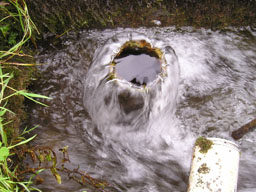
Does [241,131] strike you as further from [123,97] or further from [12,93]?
[12,93]

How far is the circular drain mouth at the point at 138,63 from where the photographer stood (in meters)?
2.47

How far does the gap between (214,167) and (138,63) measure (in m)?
1.16

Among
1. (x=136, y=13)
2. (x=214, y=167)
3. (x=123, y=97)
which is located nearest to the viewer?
(x=214, y=167)

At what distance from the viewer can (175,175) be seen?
8.29 ft

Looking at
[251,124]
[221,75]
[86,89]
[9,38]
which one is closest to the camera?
[251,124]

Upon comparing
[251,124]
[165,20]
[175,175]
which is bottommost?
[175,175]

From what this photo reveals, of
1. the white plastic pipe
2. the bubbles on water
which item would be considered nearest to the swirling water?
the bubbles on water

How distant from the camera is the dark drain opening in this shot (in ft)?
8.13

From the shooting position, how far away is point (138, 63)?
252 centimetres

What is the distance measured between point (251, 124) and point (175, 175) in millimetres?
842

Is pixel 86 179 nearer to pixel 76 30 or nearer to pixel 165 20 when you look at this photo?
pixel 76 30

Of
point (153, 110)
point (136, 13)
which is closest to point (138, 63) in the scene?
point (153, 110)

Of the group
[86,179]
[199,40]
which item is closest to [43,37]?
[86,179]

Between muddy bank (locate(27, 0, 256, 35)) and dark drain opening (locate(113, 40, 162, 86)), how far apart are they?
0.51m
